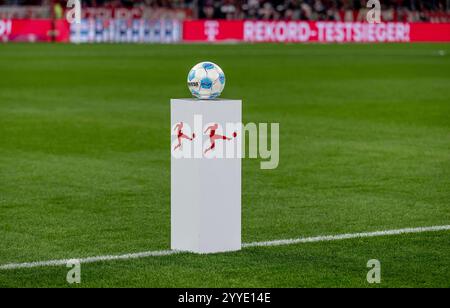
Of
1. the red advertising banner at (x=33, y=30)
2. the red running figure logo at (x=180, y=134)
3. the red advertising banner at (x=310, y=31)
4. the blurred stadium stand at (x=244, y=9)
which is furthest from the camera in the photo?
the red advertising banner at (x=310, y=31)

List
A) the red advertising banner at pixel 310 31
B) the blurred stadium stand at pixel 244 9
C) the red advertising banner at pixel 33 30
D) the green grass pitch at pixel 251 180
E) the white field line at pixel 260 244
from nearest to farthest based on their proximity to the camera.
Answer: the green grass pitch at pixel 251 180, the white field line at pixel 260 244, the red advertising banner at pixel 33 30, the blurred stadium stand at pixel 244 9, the red advertising banner at pixel 310 31

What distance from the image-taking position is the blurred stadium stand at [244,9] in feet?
174

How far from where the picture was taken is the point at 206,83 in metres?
8.03

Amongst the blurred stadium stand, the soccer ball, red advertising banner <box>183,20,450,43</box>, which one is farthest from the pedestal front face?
red advertising banner <box>183,20,450,43</box>

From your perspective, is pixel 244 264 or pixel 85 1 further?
pixel 85 1

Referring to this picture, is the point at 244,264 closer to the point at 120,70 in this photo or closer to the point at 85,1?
→ the point at 120,70

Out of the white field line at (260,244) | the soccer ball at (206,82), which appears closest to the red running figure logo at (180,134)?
the soccer ball at (206,82)

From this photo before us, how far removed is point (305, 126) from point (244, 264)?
32.1 ft

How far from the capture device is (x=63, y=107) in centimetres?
2064

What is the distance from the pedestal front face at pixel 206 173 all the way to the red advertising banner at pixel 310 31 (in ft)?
149

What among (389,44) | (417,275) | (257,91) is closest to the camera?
(417,275)

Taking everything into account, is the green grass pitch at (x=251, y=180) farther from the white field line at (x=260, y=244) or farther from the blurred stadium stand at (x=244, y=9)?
the blurred stadium stand at (x=244, y=9)

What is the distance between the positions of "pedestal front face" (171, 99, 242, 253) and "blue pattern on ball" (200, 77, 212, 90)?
139mm

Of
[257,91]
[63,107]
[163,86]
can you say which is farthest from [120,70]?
[63,107]
